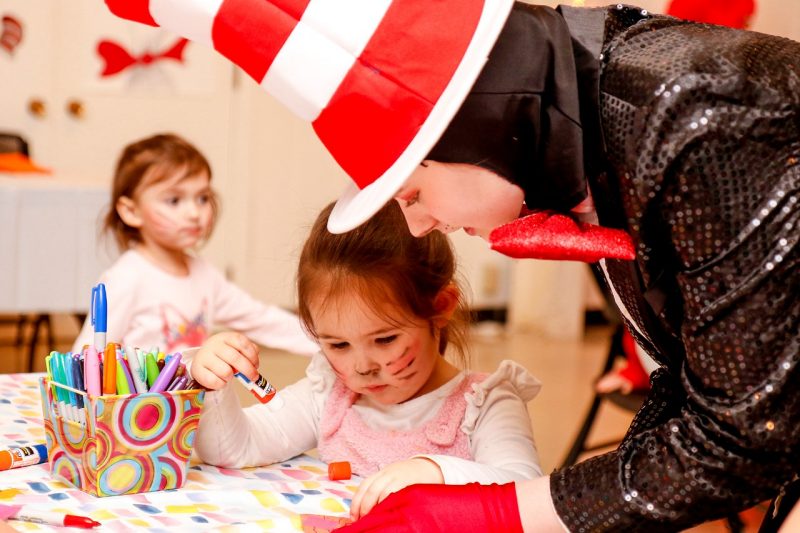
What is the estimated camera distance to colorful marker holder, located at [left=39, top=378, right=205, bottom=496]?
1.01 metres

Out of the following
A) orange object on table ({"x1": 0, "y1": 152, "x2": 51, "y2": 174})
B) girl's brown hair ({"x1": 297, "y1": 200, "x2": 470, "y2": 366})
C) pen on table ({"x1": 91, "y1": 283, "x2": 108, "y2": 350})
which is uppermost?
girl's brown hair ({"x1": 297, "y1": 200, "x2": 470, "y2": 366})

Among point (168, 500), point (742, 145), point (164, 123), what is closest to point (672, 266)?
point (742, 145)

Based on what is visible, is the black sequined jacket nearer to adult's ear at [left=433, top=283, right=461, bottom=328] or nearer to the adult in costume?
the adult in costume

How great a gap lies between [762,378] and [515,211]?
0.22 m

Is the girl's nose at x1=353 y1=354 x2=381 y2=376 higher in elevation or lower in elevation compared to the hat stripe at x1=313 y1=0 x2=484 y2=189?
lower

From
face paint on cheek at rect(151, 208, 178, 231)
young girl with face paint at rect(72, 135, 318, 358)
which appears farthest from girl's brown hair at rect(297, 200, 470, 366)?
face paint on cheek at rect(151, 208, 178, 231)

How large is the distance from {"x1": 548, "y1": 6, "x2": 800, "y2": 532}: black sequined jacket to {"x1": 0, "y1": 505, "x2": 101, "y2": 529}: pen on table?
0.41 metres

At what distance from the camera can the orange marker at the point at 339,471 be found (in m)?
1.16

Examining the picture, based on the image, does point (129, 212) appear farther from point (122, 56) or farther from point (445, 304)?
point (122, 56)

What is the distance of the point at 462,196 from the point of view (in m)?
0.82

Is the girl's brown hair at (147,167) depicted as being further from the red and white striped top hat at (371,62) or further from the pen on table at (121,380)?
the red and white striped top hat at (371,62)

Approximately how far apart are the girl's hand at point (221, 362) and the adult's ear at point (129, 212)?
3.88 ft

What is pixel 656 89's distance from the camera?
773 mm

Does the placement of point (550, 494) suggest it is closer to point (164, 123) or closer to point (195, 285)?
point (195, 285)
